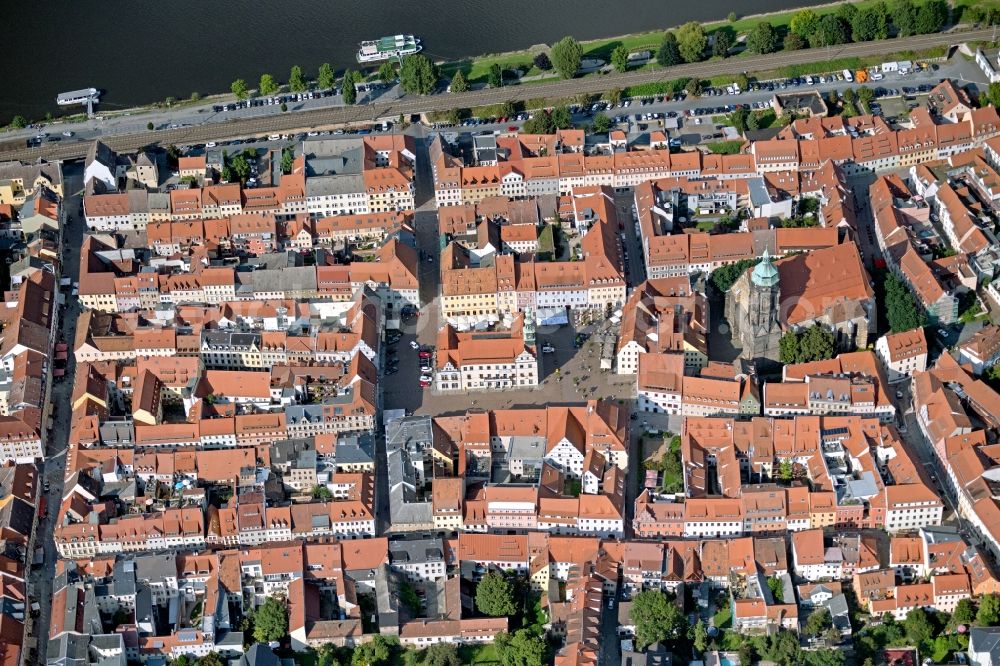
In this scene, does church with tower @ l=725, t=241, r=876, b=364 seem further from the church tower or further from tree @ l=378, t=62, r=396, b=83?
tree @ l=378, t=62, r=396, b=83

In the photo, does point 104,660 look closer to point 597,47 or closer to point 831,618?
point 831,618

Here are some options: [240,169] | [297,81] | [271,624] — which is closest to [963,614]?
[271,624]

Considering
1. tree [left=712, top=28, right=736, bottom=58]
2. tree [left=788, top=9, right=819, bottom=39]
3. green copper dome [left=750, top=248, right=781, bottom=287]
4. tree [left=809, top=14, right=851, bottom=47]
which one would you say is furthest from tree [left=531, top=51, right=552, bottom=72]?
green copper dome [left=750, top=248, right=781, bottom=287]

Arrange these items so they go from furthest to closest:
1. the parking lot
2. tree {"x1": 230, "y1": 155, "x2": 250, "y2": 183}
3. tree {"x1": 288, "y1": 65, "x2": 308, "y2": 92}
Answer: tree {"x1": 288, "y1": 65, "x2": 308, "y2": 92}, tree {"x1": 230, "y1": 155, "x2": 250, "y2": 183}, the parking lot

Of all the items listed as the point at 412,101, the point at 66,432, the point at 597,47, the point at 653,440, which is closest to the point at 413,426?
the point at 653,440

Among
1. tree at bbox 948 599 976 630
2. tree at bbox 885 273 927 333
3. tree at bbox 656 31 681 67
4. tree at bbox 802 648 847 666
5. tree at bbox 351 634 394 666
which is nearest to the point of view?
tree at bbox 802 648 847 666

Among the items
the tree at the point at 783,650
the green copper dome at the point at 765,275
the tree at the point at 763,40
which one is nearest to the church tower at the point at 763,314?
the green copper dome at the point at 765,275
